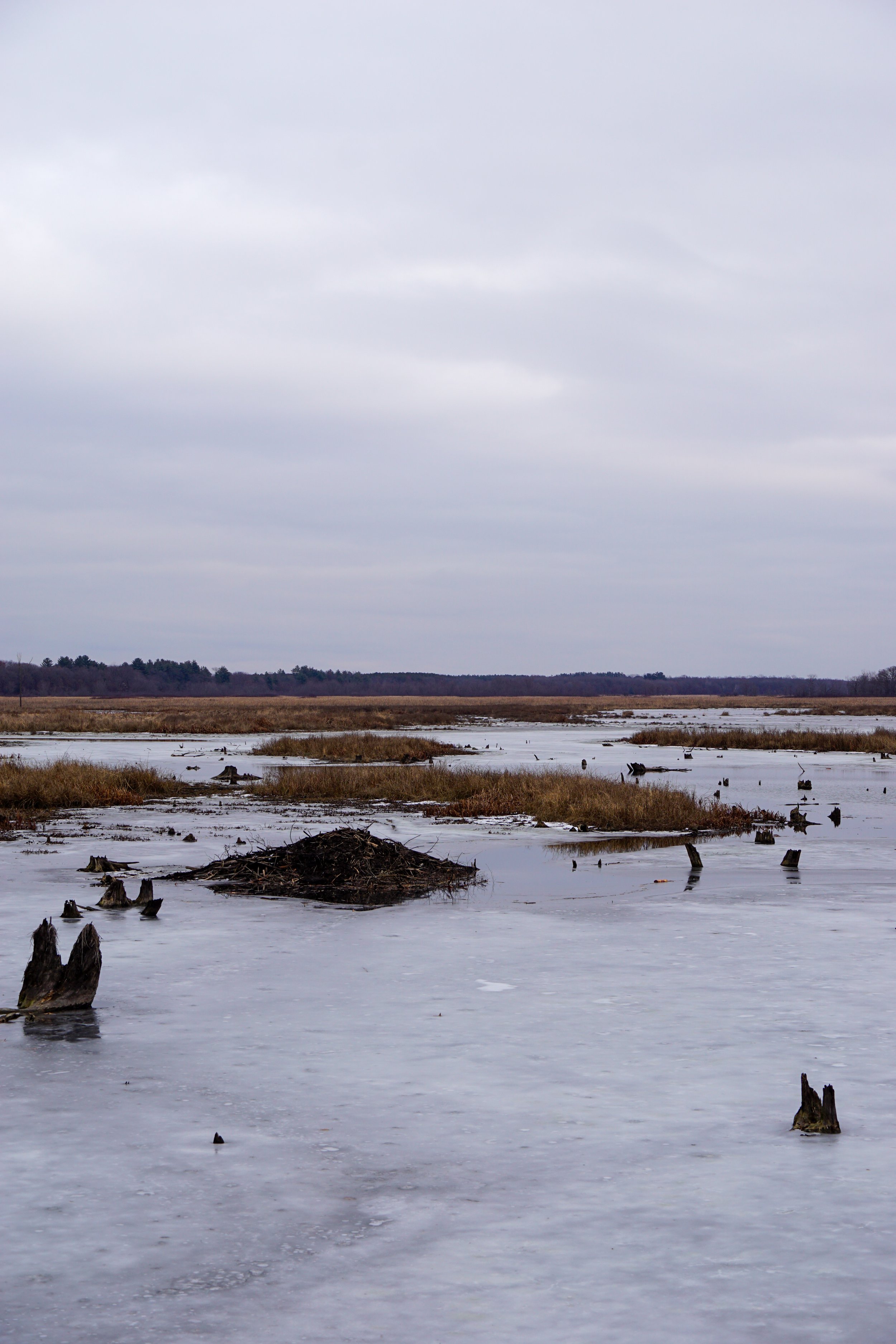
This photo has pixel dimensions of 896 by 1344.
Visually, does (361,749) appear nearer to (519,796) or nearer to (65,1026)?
(519,796)

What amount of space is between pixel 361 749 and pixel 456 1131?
37388 millimetres

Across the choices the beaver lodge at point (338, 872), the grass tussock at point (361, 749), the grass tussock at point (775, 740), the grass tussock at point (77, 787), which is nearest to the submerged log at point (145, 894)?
the beaver lodge at point (338, 872)

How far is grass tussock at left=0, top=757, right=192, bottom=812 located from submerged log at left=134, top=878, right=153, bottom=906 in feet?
41.4

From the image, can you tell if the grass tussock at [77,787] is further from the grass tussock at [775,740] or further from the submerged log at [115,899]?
the grass tussock at [775,740]

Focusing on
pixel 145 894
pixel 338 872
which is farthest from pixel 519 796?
pixel 145 894

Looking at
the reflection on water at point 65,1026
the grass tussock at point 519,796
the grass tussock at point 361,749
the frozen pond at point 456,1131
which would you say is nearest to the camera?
the frozen pond at point 456,1131

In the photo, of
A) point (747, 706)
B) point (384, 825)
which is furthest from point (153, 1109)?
point (747, 706)

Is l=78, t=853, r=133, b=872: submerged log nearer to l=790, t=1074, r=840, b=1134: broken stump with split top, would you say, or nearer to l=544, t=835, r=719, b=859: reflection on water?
l=544, t=835, r=719, b=859: reflection on water

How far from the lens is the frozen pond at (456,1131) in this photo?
457 centimetres

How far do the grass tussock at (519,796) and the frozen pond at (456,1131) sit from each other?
921 centimetres

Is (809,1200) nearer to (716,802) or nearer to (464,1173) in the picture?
(464,1173)

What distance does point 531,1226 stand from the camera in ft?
17.2

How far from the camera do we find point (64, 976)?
30.4 ft

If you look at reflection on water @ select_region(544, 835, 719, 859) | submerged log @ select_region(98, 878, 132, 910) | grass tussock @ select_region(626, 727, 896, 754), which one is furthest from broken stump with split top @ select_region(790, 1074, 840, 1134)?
grass tussock @ select_region(626, 727, 896, 754)
